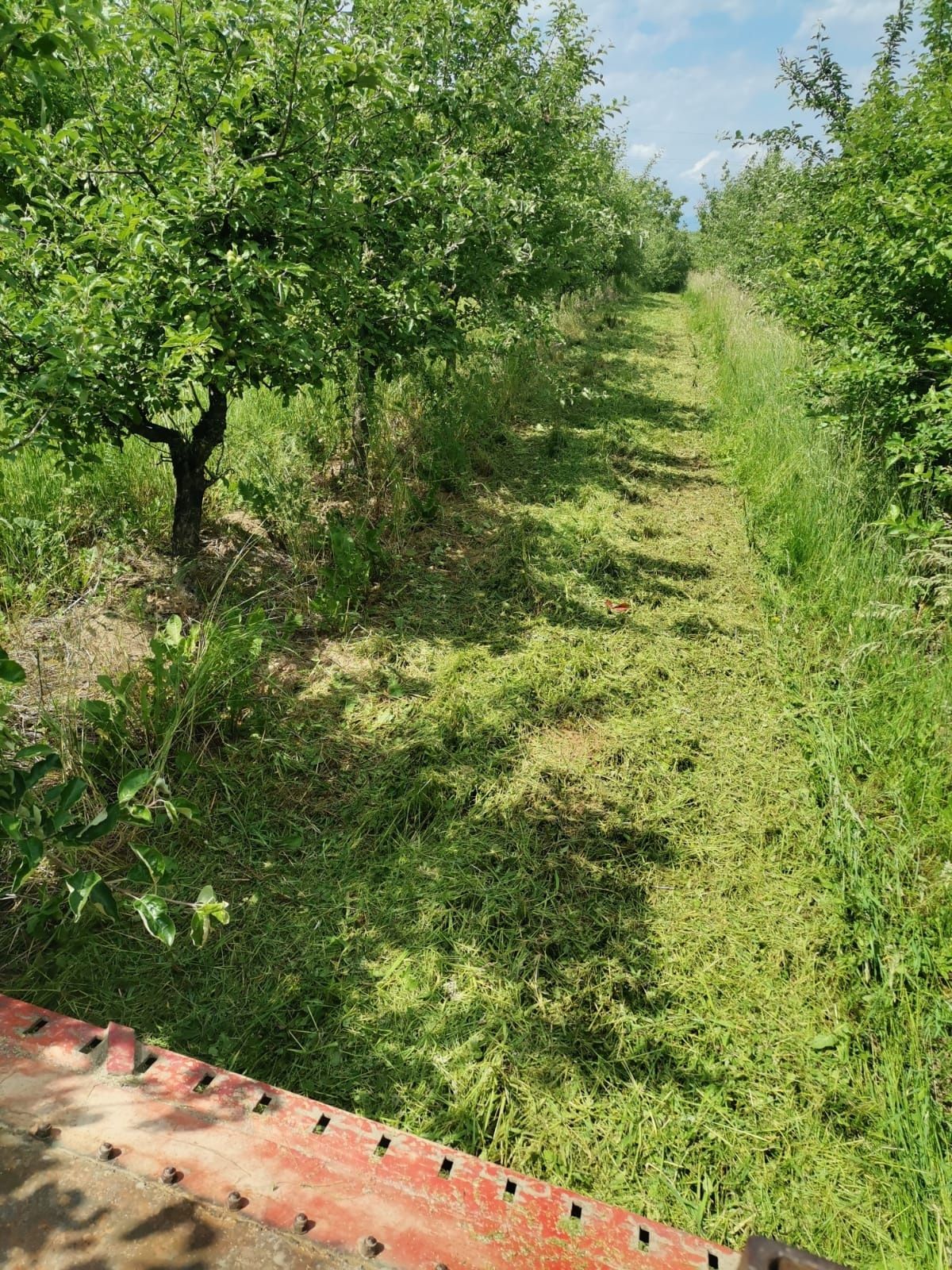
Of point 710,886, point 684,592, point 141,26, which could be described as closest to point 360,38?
point 141,26

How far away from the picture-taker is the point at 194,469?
377cm

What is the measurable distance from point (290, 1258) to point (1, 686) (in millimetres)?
2360

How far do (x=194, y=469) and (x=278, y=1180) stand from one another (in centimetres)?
341

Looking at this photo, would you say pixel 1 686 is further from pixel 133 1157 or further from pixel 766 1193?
pixel 766 1193

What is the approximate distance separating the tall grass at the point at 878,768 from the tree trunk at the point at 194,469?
323cm

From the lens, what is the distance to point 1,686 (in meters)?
2.65

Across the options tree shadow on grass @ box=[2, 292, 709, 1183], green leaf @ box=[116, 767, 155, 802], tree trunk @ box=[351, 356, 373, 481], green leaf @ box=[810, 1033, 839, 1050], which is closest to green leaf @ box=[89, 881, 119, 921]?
green leaf @ box=[116, 767, 155, 802]

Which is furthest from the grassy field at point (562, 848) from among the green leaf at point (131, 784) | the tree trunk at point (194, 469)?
the green leaf at point (131, 784)

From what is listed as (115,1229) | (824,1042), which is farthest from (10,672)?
(824,1042)

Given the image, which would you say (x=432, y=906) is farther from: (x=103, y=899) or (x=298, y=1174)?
(x=298, y=1174)

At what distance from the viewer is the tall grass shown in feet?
6.32

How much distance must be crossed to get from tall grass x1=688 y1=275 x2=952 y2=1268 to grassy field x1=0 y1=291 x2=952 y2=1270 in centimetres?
1

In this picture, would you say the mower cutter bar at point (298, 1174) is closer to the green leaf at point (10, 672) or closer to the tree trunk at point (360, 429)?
the green leaf at point (10, 672)

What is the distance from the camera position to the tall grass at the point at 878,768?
193 centimetres
